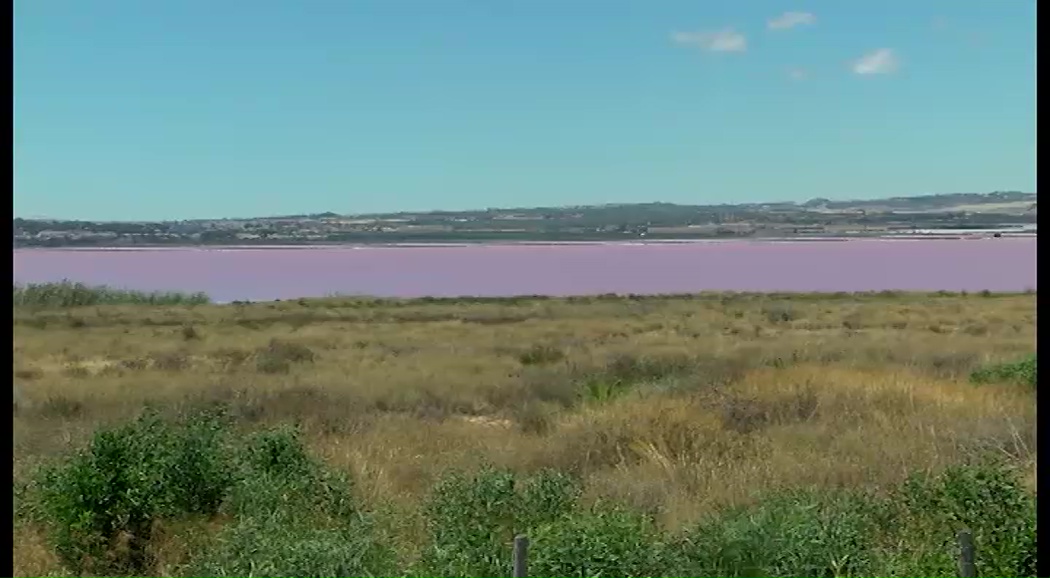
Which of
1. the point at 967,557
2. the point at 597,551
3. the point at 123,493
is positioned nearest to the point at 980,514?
the point at 967,557

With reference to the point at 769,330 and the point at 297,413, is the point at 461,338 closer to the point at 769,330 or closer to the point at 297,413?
the point at 769,330

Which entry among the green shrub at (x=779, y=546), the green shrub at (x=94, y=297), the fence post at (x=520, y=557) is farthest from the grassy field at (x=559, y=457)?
the green shrub at (x=94, y=297)

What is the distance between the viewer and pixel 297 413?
9227mm

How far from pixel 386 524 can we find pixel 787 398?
17.2ft

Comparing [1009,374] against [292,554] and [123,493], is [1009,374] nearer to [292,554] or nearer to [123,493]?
[123,493]

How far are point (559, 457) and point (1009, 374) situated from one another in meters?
5.33

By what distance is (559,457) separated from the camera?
21.6ft

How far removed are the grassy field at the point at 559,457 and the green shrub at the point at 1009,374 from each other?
0.04 m

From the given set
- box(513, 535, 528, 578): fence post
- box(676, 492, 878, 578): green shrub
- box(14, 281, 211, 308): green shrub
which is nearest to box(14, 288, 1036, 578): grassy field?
box(676, 492, 878, 578): green shrub

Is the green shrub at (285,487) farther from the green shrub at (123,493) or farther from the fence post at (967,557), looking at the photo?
the fence post at (967,557)

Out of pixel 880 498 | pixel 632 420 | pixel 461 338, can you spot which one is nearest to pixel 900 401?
A: pixel 632 420

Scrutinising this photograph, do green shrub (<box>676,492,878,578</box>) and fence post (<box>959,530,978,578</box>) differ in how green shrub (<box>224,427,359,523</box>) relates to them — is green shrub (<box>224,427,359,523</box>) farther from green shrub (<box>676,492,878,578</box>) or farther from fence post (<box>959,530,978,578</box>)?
fence post (<box>959,530,978,578</box>)

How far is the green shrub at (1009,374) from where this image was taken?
8.95 m

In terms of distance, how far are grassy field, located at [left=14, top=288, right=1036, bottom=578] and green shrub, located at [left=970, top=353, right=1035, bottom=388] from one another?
0.04 metres
